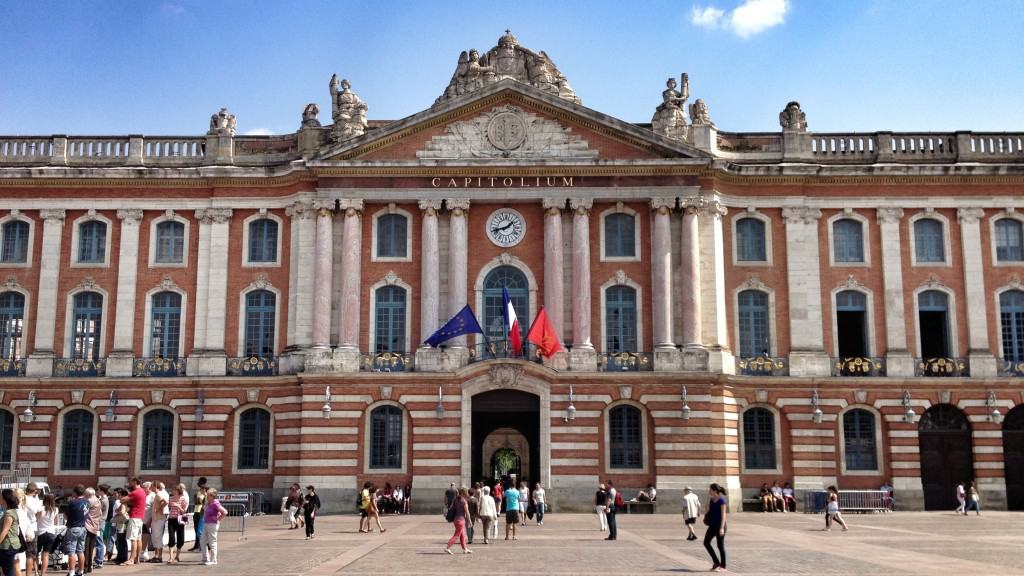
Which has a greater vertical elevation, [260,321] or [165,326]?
[260,321]

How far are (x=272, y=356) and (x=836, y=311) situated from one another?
24.1 metres

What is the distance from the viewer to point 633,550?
27938 millimetres

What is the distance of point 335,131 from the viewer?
46625 mm

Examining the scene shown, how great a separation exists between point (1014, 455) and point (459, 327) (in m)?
23.9

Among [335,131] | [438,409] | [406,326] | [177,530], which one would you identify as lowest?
[177,530]

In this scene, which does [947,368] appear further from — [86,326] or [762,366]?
[86,326]

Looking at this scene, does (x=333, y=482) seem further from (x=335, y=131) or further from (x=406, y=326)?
(x=335, y=131)

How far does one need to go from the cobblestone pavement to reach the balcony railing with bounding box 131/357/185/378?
10409mm

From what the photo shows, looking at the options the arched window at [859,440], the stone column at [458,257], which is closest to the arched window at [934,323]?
the arched window at [859,440]

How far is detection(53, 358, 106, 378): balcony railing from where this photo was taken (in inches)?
1812

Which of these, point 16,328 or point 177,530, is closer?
point 177,530

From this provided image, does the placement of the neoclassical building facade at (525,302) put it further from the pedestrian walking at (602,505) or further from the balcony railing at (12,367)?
the pedestrian walking at (602,505)

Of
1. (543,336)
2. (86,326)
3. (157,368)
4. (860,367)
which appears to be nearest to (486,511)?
(543,336)

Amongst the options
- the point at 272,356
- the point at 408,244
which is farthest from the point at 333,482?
the point at 408,244
